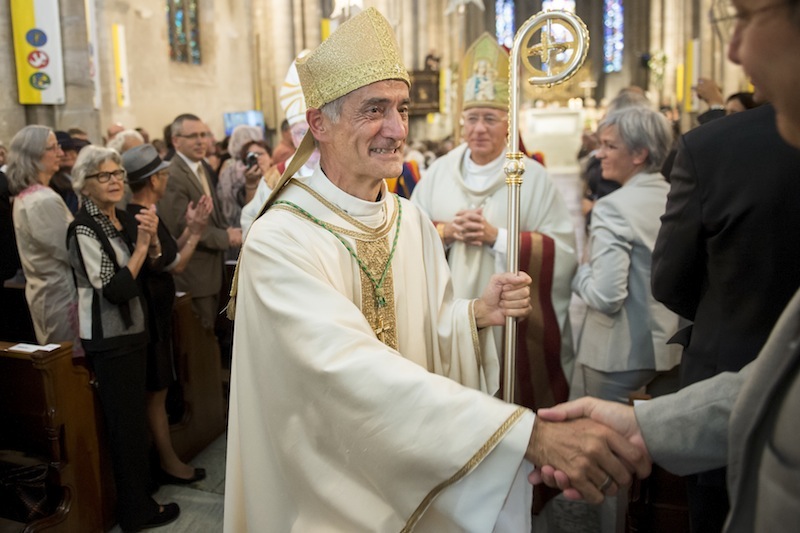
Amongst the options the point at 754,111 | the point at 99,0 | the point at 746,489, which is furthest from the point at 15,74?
the point at 746,489

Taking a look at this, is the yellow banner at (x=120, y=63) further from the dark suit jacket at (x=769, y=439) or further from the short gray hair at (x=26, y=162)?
the dark suit jacket at (x=769, y=439)

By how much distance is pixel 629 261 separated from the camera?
2965 mm

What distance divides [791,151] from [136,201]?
115 inches

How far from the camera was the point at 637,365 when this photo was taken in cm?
303

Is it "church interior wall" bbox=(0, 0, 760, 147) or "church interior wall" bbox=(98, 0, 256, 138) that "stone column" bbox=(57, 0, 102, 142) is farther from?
"church interior wall" bbox=(98, 0, 256, 138)

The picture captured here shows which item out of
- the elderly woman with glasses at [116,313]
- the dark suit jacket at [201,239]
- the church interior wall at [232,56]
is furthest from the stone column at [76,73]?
the elderly woman with glasses at [116,313]

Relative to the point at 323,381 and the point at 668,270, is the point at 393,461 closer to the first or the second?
the point at 323,381

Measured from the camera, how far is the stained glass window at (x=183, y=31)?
500 inches

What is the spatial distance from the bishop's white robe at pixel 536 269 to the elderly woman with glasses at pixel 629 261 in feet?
0.87

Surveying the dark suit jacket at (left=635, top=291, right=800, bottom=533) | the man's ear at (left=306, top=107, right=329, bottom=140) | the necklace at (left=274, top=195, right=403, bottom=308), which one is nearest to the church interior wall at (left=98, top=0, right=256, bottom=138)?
the man's ear at (left=306, top=107, right=329, bottom=140)

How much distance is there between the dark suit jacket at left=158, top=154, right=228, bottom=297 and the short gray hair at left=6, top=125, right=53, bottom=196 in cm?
→ 94

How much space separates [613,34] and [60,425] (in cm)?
3159

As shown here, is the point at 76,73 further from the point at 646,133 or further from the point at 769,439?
the point at 769,439

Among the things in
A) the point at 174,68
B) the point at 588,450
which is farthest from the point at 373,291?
the point at 174,68
